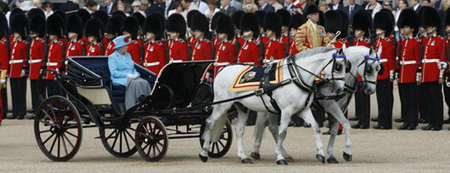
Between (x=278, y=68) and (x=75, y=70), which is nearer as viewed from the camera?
Result: (x=278, y=68)

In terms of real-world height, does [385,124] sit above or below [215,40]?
below

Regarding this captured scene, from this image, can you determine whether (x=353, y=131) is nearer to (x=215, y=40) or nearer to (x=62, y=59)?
(x=215, y=40)

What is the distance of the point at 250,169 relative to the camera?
10.2 meters

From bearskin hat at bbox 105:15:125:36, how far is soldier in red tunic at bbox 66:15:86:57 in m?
0.42

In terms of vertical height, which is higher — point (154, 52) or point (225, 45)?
point (225, 45)

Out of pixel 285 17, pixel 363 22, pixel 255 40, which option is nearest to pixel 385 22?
pixel 363 22

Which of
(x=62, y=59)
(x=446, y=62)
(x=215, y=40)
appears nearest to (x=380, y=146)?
(x=446, y=62)

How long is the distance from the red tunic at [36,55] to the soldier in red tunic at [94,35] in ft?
2.43

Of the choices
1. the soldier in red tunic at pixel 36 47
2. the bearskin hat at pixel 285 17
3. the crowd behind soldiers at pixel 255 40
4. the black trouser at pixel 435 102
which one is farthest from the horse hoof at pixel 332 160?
the soldier in red tunic at pixel 36 47

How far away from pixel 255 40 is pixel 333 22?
4.29ft

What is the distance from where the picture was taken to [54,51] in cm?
1677

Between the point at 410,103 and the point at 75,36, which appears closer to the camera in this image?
the point at 410,103

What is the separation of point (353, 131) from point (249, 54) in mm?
1807

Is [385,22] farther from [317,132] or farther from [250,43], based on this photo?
[317,132]
